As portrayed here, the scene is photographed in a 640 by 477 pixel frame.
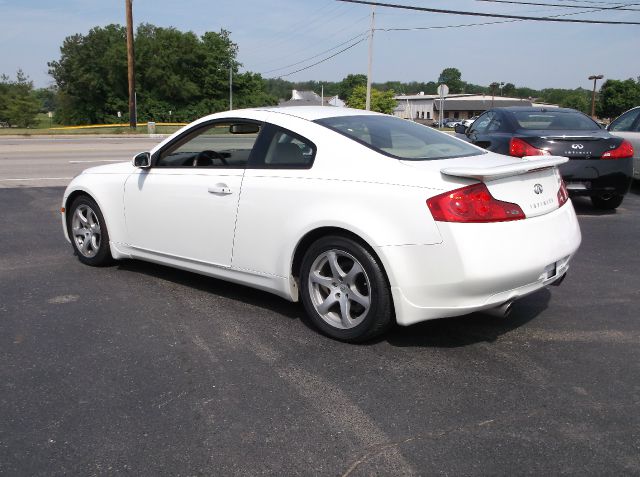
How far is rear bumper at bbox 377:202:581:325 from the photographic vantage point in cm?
350

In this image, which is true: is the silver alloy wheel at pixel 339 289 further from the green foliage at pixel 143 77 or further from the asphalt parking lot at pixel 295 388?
the green foliage at pixel 143 77

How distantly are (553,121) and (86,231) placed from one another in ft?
20.6

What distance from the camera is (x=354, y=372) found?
140 inches

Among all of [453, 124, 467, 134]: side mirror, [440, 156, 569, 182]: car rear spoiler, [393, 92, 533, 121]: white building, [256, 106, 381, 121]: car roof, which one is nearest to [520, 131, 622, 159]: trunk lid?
[453, 124, 467, 134]: side mirror

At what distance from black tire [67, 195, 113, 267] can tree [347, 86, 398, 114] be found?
47.4 metres

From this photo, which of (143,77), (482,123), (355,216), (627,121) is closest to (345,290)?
(355,216)

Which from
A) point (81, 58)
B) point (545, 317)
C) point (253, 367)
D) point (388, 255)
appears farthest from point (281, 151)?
point (81, 58)

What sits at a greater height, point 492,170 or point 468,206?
point 492,170

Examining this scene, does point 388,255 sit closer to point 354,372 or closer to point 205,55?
point 354,372

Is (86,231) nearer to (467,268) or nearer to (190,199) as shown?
(190,199)

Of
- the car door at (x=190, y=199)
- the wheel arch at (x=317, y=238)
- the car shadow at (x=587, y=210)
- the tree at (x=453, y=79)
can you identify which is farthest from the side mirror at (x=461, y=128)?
the tree at (x=453, y=79)

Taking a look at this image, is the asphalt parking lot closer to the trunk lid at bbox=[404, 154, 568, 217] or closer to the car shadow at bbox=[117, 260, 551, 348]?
the car shadow at bbox=[117, 260, 551, 348]

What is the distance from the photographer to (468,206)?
3.54 metres

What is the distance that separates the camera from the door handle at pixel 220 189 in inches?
177
